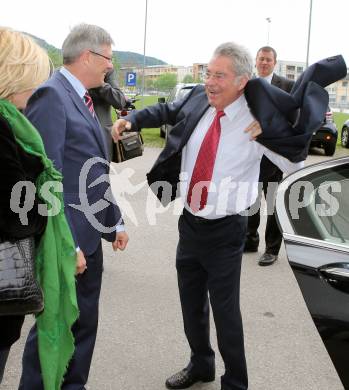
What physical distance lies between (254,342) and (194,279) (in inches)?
37.3

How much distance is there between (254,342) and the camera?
3.48 meters

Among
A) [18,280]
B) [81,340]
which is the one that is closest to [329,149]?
[81,340]

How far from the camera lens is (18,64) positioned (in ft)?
5.99

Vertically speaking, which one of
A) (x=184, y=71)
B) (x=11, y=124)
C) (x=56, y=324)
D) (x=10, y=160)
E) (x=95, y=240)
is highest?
(x=184, y=71)

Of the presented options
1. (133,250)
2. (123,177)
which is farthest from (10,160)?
(123,177)

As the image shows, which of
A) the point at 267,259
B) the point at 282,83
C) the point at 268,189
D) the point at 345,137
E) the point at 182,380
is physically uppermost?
the point at 282,83

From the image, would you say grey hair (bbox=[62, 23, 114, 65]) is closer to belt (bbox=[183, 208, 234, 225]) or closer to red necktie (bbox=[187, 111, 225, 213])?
red necktie (bbox=[187, 111, 225, 213])

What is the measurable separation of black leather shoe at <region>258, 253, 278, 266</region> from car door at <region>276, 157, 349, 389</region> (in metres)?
2.67

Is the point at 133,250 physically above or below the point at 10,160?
below

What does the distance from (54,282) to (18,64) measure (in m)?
0.87

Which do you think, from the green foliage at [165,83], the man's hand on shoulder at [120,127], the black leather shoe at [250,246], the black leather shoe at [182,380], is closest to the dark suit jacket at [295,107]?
the man's hand on shoulder at [120,127]

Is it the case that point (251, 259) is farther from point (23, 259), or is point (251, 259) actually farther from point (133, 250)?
point (23, 259)

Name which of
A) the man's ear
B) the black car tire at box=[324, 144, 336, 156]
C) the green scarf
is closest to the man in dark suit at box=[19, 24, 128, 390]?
the green scarf

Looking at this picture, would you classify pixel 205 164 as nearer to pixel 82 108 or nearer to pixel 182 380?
pixel 82 108
